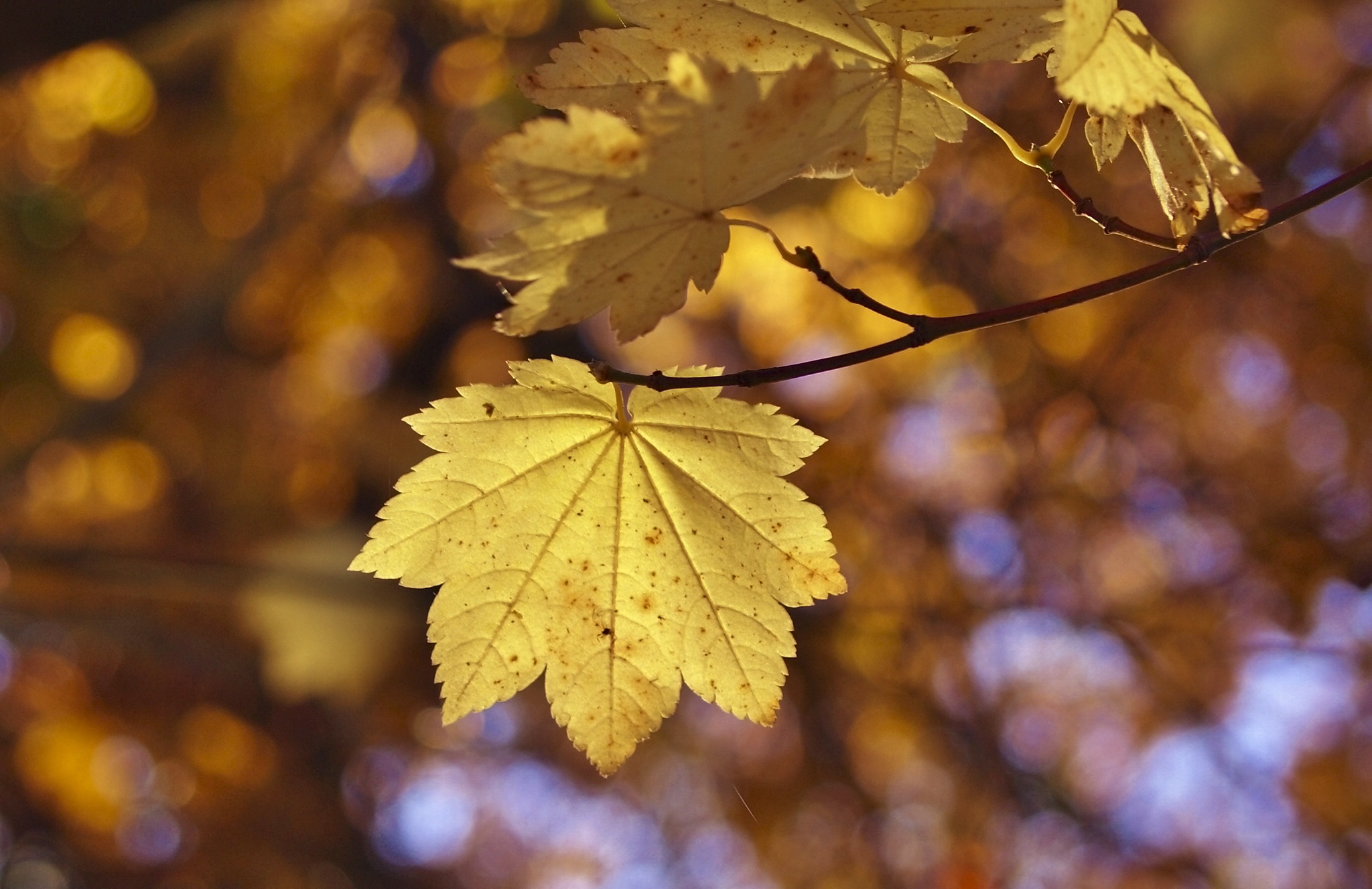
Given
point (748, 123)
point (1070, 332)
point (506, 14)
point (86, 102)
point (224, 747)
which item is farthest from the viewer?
point (224, 747)

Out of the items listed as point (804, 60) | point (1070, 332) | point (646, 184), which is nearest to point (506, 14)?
point (1070, 332)

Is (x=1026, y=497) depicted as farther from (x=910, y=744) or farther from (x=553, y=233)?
(x=553, y=233)

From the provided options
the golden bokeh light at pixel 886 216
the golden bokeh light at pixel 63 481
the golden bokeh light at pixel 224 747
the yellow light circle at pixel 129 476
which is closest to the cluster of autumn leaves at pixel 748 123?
the golden bokeh light at pixel 886 216

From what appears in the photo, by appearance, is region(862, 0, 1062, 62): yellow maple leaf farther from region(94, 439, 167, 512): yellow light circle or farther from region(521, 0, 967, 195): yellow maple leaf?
region(94, 439, 167, 512): yellow light circle

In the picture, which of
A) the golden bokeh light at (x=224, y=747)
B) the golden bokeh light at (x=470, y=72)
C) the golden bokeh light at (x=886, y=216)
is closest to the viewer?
the golden bokeh light at (x=470, y=72)

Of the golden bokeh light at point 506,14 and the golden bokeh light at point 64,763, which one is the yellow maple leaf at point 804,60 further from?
the golden bokeh light at point 64,763

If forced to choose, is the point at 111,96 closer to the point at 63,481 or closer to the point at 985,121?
the point at 63,481

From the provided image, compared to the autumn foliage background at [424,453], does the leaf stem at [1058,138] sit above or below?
above
